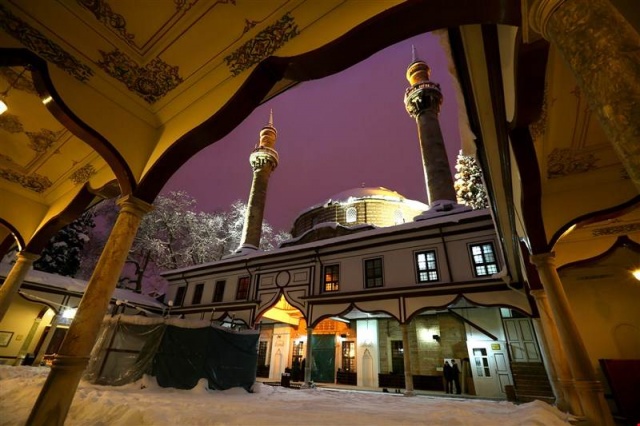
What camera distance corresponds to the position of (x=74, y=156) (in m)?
6.34

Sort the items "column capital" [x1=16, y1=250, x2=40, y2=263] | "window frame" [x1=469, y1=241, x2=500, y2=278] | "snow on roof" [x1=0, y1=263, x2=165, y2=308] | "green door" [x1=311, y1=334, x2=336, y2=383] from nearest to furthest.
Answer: "column capital" [x1=16, y1=250, x2=40, y2=263] → "window frame" [x1=469, y1=241, x2=500, y2=278] → "snow on roof" [x1=0, y1=263, x2=165, y2=308] → "green door" [x1=311, y1=334, x2=336, y2=383]

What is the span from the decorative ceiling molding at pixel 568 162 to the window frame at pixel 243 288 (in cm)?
1476

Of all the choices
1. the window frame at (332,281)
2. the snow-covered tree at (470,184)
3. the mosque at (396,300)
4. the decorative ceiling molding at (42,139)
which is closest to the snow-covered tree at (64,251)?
the mosque at (396,300)

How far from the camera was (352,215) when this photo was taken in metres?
24.5

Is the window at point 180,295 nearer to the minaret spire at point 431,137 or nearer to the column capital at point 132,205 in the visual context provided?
the column capital at point 132,205

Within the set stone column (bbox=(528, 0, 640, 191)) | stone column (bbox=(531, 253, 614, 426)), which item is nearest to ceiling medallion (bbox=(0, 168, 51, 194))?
stone column (bbox=(528, 0, 640, 191))

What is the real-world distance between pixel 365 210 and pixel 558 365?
17830mm

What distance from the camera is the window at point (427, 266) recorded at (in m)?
11.6

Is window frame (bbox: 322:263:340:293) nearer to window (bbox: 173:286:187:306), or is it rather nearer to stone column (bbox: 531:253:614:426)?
stone column (bbox: 531:253:614:426)

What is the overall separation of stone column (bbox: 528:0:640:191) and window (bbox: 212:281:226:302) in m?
18.5

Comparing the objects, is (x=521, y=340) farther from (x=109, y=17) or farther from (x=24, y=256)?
(x=24, y=256)

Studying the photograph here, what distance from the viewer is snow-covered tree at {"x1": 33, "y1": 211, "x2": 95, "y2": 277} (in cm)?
1873

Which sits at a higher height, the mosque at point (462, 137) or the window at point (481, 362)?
the mosque at point (462, 137)

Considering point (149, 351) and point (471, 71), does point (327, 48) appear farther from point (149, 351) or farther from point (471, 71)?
point (149, 351)
